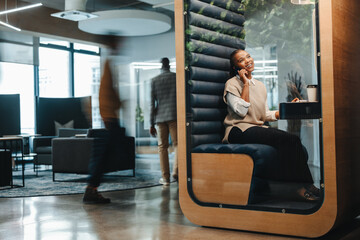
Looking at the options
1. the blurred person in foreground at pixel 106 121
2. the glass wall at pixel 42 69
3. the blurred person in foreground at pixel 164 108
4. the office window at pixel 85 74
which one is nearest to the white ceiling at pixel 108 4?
the glass wall at pixel 42 69

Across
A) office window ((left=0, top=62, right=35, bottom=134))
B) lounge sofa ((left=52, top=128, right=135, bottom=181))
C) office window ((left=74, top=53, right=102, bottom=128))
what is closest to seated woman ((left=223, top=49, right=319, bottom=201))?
lounge sofa ((left=52, top=128, right=135, bottom=181))

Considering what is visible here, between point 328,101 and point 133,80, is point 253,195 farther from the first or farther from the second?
point 133,80

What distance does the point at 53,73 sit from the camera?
10930mm

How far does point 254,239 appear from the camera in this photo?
2.83 meters

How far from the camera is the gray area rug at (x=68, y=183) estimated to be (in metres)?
5.26

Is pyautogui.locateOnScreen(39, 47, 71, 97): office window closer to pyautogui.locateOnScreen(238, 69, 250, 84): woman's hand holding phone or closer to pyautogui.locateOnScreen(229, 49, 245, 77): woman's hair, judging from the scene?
pyautogui.locateOnScreen(229, 49, 245, 77): woman's hair

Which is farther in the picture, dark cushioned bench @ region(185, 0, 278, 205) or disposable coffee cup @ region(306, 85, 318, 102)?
dark cushioned bench @ region(185, 0, 278, 205)

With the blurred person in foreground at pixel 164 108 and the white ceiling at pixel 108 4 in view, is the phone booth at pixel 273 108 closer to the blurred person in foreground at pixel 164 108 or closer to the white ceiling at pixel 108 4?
the blurred person in foreground at pixel 164 108

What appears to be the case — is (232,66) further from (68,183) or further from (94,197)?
(68,183)

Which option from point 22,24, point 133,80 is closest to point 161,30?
point 133,80

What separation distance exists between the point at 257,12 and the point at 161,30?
7545mm

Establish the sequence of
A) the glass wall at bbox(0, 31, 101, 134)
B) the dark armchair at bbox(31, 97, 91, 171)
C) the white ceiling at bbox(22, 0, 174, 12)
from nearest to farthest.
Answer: the dark armchair at bbox(31, 97, 91, 171)
the white ceiling at bbox(22, 0, 174, 12)
the glass wall at bbox(0, 31, 101, 134)

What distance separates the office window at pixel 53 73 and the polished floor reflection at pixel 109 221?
638cm

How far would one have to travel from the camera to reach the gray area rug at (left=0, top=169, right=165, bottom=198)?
526cm
